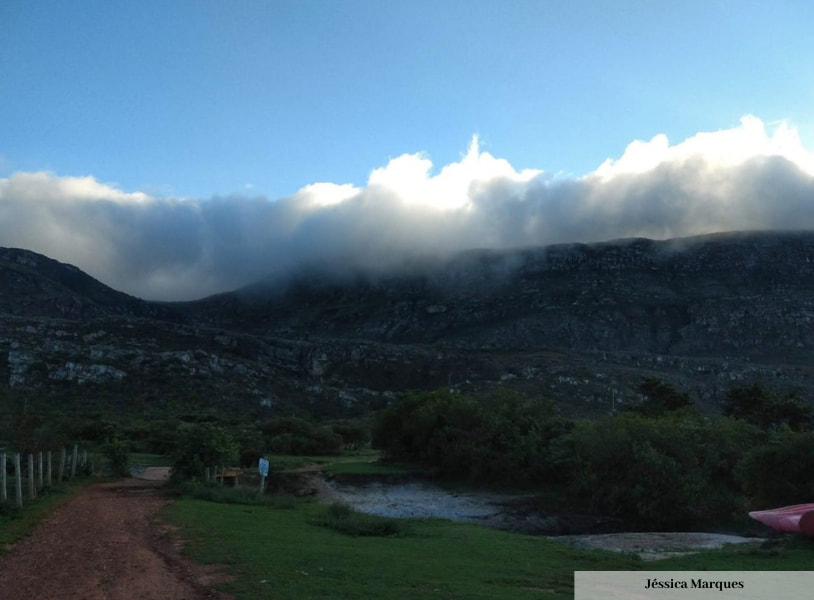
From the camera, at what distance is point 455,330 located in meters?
129

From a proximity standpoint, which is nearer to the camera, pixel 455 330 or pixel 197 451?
pixel 197 451

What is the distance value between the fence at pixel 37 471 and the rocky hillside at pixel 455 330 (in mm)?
37584

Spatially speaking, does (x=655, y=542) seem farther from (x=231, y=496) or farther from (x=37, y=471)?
(x=37, y=471)

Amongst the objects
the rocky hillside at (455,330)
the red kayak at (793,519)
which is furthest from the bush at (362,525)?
the rocky hillside at (455,330)

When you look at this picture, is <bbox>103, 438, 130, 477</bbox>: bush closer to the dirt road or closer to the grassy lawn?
the dirt road

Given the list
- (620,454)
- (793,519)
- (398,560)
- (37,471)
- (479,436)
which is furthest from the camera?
(479,436)

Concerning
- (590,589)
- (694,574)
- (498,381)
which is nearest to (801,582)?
(694,574)

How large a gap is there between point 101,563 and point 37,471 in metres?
18.8

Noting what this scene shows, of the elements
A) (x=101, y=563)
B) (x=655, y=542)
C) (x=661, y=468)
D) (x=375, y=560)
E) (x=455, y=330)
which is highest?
(x=455, y=330)

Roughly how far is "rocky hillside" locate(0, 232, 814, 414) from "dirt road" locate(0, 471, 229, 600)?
51683 millimetres

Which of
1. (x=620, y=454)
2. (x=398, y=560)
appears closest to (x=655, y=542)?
(x=620, y=454)

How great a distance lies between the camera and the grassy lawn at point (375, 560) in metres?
11.1

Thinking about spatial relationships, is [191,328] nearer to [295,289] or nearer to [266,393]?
[266,393]

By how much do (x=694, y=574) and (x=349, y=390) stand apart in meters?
77.7
